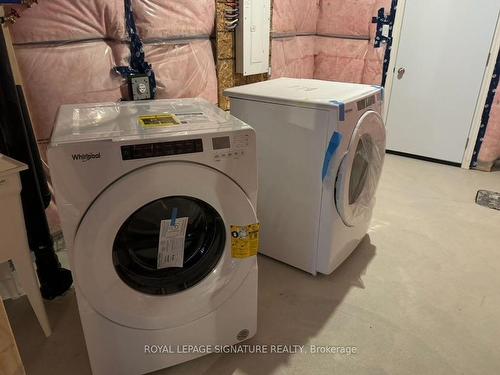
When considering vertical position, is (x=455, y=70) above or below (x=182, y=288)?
above

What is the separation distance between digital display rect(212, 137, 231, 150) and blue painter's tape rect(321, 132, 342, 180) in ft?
1.93

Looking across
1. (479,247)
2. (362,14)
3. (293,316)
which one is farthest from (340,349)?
(362,14)

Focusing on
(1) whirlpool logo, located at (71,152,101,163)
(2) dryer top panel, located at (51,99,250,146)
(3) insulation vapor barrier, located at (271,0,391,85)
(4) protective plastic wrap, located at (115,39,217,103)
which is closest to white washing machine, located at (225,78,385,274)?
(2) dryer top panel, located at (51,99,250,146)

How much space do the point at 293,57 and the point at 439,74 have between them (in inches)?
52.0

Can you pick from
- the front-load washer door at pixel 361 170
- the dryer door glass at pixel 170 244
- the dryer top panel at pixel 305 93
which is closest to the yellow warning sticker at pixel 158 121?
the dryer door glass at pixel 170 244

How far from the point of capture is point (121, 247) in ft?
3.88

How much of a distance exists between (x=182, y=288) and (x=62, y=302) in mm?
791

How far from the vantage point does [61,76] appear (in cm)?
171

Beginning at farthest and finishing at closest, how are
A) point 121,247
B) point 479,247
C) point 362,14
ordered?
point 362,14
point 479,247
point 121,247

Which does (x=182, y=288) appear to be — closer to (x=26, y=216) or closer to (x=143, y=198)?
(x=143, y=198)

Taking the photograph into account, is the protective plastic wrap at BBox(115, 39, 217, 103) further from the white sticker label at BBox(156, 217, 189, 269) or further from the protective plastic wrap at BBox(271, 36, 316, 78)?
the white sticker label at BBox(156, 217, 189, 269)

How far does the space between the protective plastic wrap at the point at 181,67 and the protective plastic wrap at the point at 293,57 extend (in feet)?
2.78

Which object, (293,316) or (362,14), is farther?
(362,14)

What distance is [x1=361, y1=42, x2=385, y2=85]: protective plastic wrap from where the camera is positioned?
3408mm
